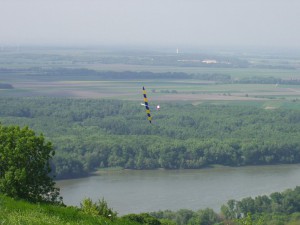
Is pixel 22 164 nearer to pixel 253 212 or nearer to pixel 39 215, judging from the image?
pixel 39 215

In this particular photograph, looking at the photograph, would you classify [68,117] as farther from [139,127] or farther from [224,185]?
[224,185]

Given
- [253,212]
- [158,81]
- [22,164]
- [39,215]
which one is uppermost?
[22,164]

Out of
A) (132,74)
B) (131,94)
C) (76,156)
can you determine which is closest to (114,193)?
(76,156)

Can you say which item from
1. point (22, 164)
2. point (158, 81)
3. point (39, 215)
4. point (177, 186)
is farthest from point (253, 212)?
point (158, 81)

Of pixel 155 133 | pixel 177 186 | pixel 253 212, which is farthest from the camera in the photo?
pixel 155 133

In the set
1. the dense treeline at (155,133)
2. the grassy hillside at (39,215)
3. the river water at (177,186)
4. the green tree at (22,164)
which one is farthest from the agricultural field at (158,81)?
the grassy hillside at (39,215)

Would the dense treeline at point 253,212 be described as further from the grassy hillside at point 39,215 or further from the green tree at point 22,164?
the grassy hillside at point 39,215

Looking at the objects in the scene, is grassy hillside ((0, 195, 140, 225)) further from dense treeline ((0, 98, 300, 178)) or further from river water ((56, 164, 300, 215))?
dense treeline ((0, 98, 300, 178))
